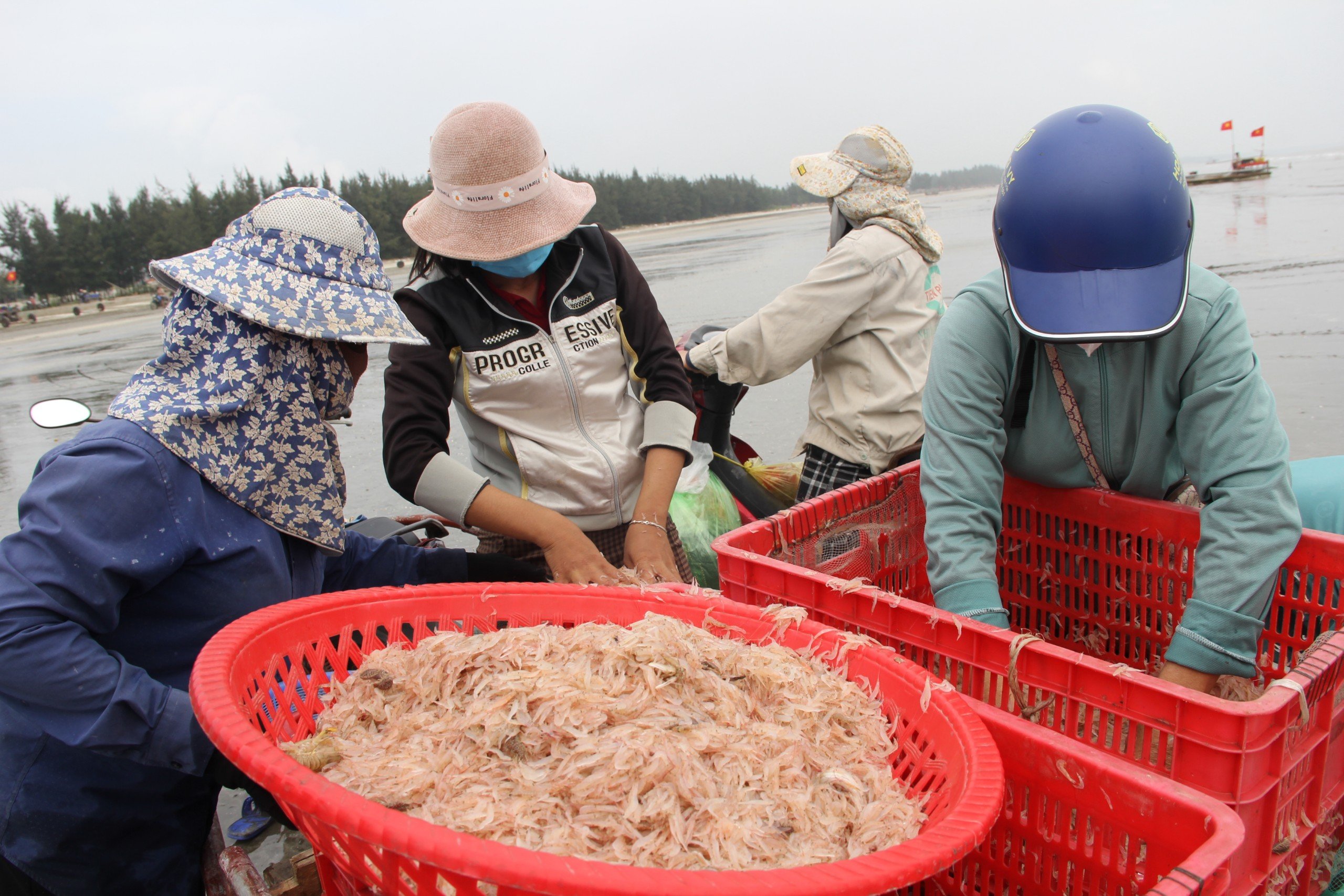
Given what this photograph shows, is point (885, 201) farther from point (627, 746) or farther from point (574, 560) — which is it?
point (627, 746)

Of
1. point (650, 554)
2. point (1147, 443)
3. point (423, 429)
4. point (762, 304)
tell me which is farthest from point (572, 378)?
point (762, 304)

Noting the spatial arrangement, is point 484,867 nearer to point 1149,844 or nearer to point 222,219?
point 1149,844

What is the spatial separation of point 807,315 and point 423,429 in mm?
1500

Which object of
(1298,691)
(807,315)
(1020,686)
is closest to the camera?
(1298,691)

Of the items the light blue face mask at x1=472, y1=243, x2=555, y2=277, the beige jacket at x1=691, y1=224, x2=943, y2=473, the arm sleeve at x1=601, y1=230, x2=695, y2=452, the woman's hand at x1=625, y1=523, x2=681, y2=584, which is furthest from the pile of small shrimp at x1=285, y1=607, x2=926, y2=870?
the beige jacket at x1=691, y1=224, x2=943, y2=473

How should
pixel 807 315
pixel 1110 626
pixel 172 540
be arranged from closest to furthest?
pixel 172 540, pixel 1110 626, pixel 807 315

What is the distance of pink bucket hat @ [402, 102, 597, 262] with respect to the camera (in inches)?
88.7

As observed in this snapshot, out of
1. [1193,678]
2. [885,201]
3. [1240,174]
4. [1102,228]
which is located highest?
[1240,174]

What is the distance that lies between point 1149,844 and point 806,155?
292cm

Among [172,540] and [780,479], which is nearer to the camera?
[172,540]

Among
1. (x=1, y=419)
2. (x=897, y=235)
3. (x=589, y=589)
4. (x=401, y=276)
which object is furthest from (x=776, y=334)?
(x=401, y=276)

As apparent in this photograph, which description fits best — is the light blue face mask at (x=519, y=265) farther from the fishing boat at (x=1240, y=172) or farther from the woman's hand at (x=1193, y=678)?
the fishing boat at (x=1240, y=172)

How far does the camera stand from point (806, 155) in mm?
3504

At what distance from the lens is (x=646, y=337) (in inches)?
105
